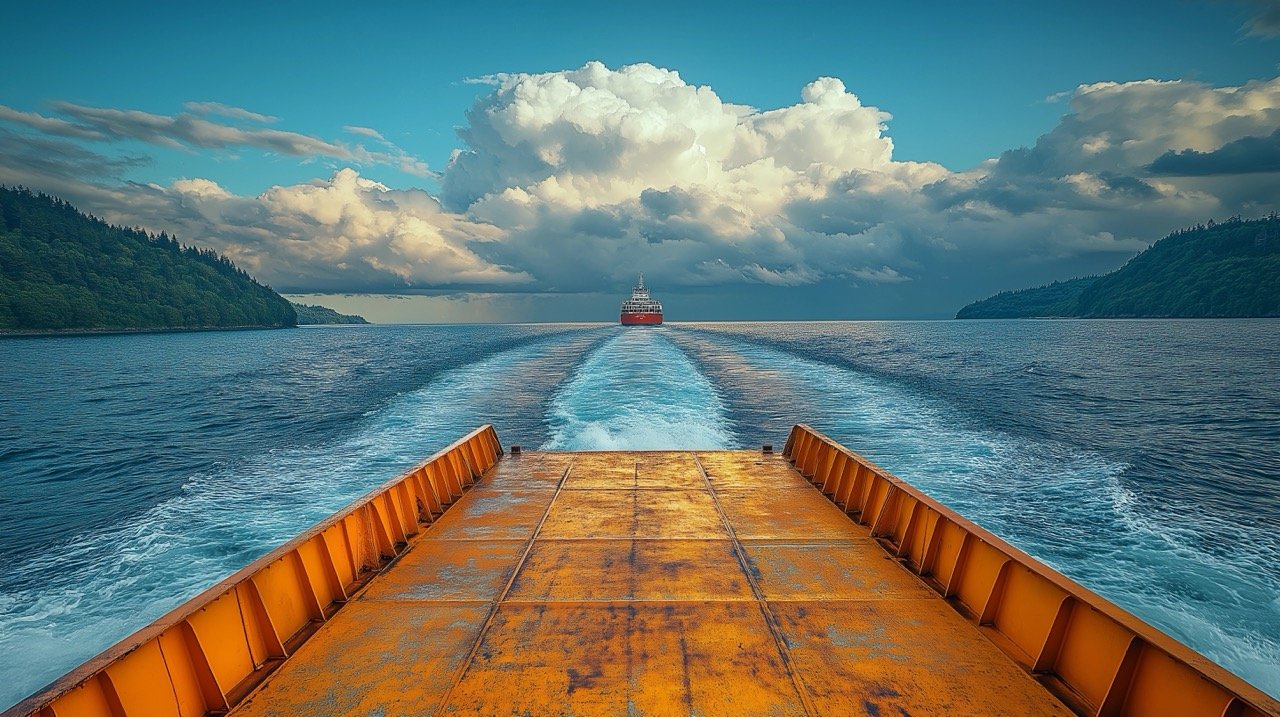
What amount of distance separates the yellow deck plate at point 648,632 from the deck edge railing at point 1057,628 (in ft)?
0.83

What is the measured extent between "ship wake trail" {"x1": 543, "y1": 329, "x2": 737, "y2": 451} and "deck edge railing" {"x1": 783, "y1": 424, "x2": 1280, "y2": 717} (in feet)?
40.5

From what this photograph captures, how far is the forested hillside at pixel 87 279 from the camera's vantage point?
144 meters

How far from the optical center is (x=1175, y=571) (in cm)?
1066

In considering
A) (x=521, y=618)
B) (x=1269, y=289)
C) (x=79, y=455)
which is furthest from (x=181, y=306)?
(x=1269, y=289)

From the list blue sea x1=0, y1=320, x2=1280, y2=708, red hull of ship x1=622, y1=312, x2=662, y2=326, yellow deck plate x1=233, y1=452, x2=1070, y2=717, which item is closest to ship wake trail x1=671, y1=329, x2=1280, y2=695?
blue sea x1=0, y1=320, x2=1280, y2=708

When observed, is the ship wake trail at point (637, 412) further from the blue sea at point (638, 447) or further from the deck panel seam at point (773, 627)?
the deck panel seam at point (773, 627)

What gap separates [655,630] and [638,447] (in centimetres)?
1346

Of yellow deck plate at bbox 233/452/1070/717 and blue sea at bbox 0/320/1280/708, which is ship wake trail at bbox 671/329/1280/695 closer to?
blue sea at bbox 0/320/1280/708

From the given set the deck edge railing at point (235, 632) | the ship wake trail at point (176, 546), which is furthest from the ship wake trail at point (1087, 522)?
the ship wake trail at point (176, 546)

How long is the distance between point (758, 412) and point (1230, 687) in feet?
76.1

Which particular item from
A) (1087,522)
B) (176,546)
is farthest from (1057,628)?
(176,546)

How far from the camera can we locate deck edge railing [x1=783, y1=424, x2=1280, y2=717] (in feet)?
12.6

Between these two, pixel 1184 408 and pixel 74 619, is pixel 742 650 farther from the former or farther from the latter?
pixel 1184 408

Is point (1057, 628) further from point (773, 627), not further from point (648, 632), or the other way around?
point (648, 632)
